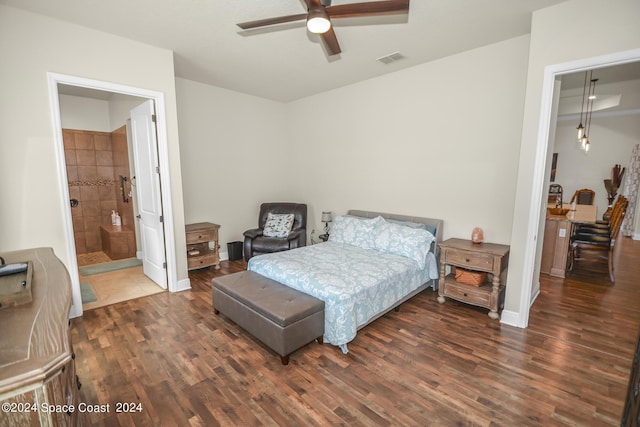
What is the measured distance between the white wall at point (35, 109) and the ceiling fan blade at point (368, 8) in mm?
2559

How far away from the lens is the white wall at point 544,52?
2283 mm

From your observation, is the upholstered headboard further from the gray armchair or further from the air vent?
the air vent

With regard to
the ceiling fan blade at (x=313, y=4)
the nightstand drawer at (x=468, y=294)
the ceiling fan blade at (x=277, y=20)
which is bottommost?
the nightstand drawer at (x=468, y=294)

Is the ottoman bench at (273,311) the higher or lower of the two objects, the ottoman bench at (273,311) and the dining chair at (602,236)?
the lower

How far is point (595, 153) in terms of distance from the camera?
24.1 ft

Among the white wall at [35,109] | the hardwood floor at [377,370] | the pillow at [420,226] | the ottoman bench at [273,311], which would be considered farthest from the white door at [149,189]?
the pillow at [420,226]

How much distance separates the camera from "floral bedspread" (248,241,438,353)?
8.27 ft

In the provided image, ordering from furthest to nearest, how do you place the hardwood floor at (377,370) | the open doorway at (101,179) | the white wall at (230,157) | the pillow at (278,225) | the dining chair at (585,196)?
the dining chair at (585,196) < the open doorway at (101,179) < the pillow at (278,225) < the white wall at (230,157) < the hardwood floor at (377,370)

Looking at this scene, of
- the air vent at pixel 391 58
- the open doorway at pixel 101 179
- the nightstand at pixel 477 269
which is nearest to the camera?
the nightstand at pixel 477 269

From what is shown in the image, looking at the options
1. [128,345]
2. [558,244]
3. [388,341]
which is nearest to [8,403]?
[128,345]

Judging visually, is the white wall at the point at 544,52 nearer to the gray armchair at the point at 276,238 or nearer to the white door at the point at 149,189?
the gray armchair at the point at 276,238

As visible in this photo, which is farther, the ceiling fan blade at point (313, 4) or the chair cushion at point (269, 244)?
the chair cushion at point (269, 244)

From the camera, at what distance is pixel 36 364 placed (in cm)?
83

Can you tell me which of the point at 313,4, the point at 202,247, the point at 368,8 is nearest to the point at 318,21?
the point at 313,4
